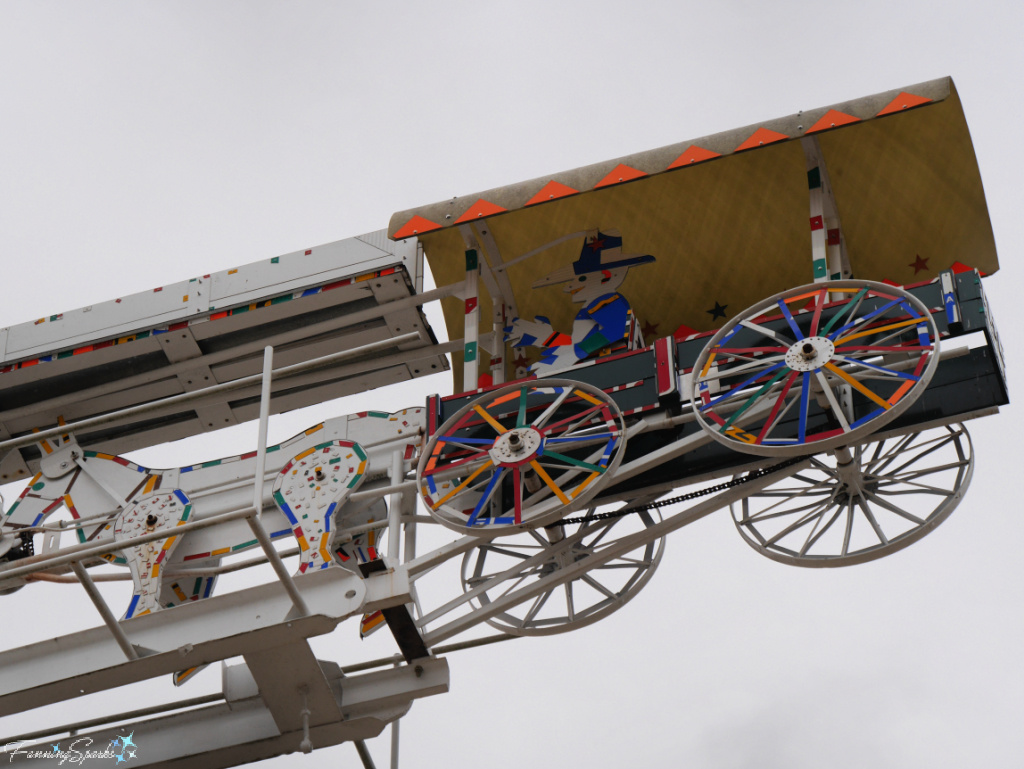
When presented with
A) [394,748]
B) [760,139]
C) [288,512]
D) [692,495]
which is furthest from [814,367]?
[394,748]

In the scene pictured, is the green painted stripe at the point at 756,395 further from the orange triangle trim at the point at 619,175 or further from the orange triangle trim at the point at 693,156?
the orange triangle trim at the point at 619,175

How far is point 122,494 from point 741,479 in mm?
5301

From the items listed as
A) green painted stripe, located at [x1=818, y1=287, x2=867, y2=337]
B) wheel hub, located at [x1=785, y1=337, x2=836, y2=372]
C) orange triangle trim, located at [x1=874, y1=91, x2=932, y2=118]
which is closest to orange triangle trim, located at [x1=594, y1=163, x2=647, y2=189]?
orange triangle trim, located at [x1=874, y1=91, x2=932, y2=118]

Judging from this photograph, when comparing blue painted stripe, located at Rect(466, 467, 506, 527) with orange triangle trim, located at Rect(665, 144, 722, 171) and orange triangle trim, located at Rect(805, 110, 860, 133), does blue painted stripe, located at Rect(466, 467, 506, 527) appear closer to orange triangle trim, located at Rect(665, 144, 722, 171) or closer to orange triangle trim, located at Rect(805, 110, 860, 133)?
orange triangle trim, located at Rect(665, 144, 722, 171)

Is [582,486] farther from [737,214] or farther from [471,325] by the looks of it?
[737,214]

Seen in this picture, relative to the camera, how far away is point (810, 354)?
422 inches

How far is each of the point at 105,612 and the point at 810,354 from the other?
16.8ft

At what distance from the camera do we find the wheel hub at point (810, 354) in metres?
10.7

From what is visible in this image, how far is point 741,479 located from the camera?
1131 centimetres

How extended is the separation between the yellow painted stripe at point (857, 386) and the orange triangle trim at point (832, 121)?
2.21 m

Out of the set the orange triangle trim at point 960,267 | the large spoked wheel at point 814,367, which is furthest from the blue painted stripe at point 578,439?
the orange triangle trim at point 960,267

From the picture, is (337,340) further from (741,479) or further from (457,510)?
(741,479)

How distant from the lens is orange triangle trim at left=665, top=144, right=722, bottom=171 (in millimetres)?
11961

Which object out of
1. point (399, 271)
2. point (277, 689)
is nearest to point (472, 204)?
point (399, 271)
